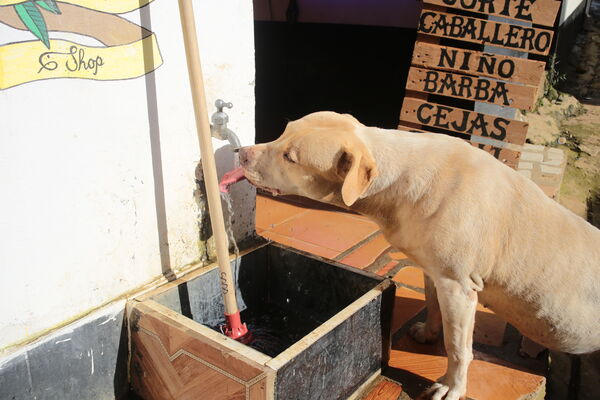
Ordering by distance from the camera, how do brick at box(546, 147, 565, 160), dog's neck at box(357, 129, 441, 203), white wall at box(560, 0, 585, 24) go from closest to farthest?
dog's neck at box(357, 129, 441, 203) → brick at box(546, 147, 565, 160) → white wall at box(560, 0, 585, 24)

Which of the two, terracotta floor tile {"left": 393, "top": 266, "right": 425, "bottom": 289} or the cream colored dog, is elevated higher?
the cream colored dog

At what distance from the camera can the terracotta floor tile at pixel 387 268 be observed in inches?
140

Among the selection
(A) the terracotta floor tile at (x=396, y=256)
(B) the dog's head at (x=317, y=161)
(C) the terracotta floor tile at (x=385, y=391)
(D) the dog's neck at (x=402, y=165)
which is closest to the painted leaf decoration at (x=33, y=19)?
(B) the dog's head at (x=317, y=161)

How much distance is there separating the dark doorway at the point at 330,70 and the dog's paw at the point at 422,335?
424 centimetres

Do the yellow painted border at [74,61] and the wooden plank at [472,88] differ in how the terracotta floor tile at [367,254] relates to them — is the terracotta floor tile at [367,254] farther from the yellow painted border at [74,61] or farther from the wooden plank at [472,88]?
the yellow painted border at [74,61]

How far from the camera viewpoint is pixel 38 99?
1.80 m

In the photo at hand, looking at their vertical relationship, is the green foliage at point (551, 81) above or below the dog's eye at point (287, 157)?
below

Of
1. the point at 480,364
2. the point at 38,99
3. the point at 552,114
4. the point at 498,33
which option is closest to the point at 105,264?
the point at 38,99

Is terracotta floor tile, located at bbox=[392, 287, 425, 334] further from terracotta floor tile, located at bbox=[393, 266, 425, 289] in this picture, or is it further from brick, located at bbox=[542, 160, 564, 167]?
brick, located at bbox=[542, 160, 564, 167]

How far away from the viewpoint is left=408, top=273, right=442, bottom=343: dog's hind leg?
108 inches

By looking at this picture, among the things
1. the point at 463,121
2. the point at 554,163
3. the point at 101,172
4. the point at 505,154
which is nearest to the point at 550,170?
the point at 554,163

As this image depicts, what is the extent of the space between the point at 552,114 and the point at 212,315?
7.44 m

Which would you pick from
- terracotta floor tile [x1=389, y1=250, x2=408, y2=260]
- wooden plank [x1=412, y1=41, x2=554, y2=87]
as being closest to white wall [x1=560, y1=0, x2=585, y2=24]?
wooden plank [x1=412, y1=41, x2=554, y2=87]

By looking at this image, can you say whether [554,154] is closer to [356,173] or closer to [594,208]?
[594,208]
